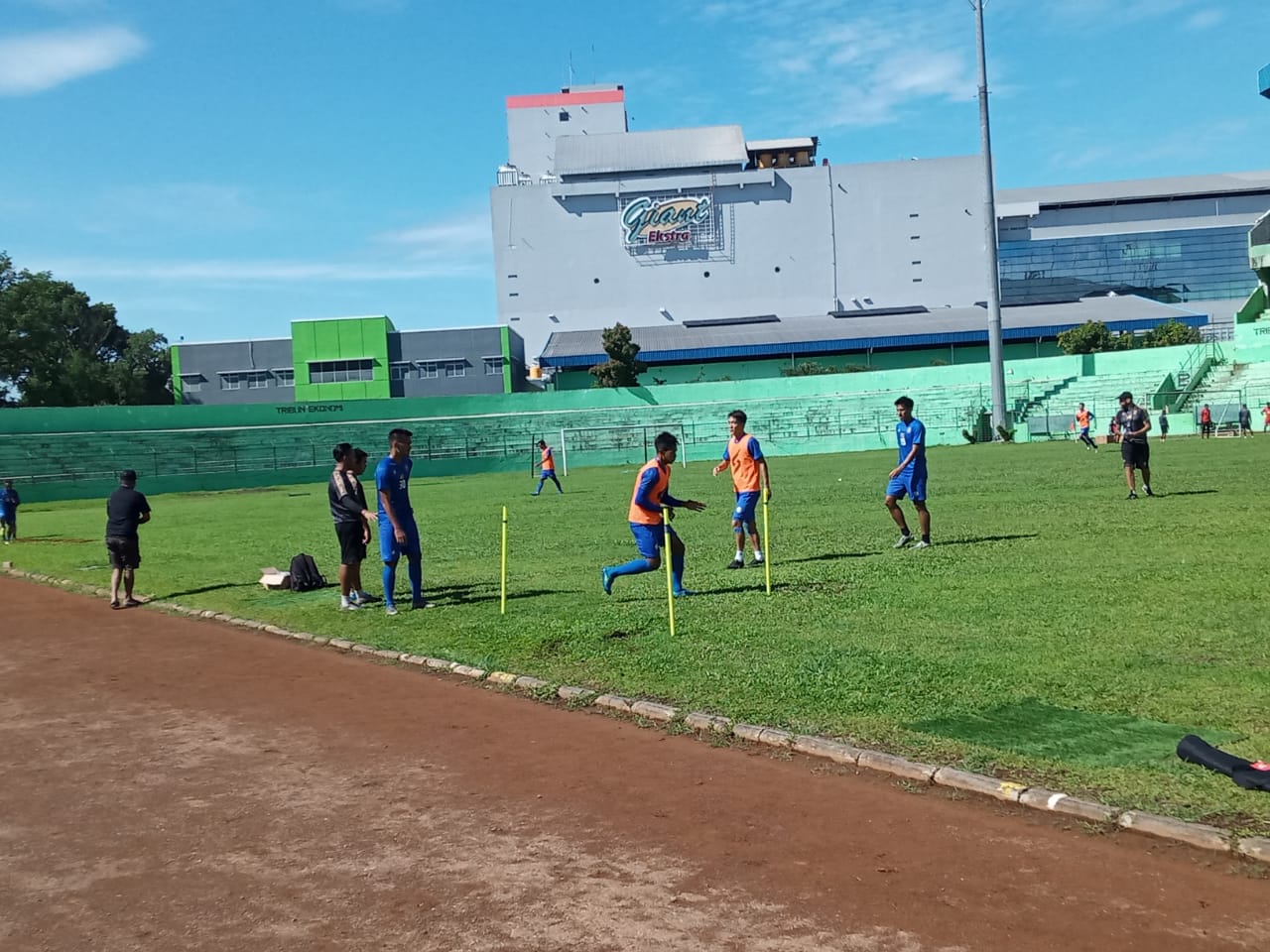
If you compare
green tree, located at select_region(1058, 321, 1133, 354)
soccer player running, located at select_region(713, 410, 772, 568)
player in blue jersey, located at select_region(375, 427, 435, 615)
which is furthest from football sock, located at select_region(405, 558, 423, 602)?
green tree, located at select_region(1058, 321, 1133, 354)

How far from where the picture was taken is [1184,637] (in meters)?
8.15

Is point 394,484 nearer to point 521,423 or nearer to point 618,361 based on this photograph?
point 521,423

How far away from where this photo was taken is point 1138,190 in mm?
101562

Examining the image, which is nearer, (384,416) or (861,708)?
(861,708)

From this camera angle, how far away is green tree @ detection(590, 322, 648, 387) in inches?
2874

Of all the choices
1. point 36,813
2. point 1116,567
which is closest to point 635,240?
point 1116,567

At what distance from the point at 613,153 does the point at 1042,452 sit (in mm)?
62124

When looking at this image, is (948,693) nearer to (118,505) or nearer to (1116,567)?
(1116,567)

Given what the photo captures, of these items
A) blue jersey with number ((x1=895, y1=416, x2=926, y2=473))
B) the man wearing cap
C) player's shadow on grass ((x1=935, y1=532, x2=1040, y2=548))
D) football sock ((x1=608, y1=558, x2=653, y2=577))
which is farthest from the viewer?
player's shadow on grass ((x1=935, y1=532, x2=1040, y2=548))

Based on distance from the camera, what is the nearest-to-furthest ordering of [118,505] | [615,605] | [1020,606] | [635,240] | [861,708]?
[861,708] → [1020,606] → [615,605] → [118,505] → [635,240]

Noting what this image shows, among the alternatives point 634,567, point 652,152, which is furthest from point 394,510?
point 652,152

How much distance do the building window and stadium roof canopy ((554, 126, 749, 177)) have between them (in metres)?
24.7

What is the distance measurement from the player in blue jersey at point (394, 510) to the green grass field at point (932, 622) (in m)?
0.59

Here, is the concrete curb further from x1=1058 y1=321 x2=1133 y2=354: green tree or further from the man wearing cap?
x1=1058 y1=321 x2=1133 y2=354: green tree
